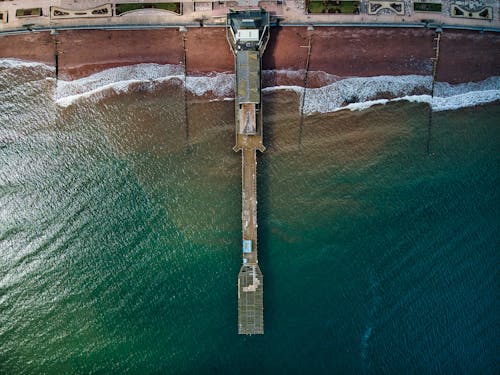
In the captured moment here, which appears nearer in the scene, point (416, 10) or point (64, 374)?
point (64, 374)

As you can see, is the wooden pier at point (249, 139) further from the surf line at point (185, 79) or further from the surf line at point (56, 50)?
the surf line at point (56, 50)

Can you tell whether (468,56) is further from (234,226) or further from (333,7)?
(234,226)

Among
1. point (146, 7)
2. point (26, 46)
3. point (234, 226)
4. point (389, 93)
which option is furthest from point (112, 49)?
point (389, 93)

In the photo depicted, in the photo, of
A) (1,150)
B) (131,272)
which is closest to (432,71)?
(131,272)

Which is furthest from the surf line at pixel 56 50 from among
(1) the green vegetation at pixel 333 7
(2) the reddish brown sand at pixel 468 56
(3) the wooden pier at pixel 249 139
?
(2) the reddish brown sand at pixel 468 56

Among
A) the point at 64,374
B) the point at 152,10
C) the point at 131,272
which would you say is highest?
the point at 152,10

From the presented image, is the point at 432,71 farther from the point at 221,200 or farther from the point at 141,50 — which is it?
the point at 141,50
